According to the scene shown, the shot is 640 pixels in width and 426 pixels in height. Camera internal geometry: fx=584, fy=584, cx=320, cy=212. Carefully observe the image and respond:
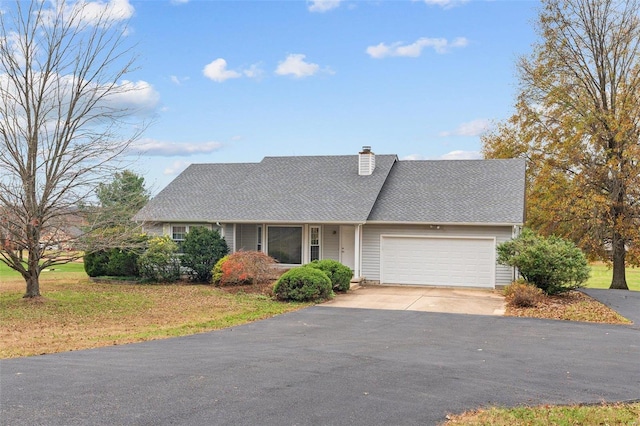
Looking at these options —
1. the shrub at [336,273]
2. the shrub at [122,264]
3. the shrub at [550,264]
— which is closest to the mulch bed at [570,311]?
the shrub at [550,264]

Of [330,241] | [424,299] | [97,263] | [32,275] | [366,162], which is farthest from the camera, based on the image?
[366,162]

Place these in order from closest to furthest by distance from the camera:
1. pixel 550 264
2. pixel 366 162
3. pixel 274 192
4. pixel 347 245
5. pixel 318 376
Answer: pixel 318 376
pixel 550 264
pixel 347 245
pixel 274 192
pixel 366 162

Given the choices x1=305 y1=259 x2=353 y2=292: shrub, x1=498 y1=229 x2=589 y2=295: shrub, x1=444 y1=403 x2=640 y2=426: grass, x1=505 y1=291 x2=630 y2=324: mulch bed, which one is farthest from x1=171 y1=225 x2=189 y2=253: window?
x1=444 y1=403 x2=640 y2=426: grass

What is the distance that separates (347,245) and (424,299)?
5483mm

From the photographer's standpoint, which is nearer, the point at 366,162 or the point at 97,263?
the point at 97,263

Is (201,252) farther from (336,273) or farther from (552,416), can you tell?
(552,416)

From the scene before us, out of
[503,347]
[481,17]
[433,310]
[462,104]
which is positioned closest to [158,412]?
[503,347]

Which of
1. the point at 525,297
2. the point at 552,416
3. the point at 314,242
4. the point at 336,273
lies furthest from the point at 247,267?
the point at 552,416

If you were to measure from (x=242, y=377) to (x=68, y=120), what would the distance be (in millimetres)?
11162

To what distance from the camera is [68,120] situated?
16.0m

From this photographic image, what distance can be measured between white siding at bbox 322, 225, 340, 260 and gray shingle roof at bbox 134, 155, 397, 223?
3.06 feet

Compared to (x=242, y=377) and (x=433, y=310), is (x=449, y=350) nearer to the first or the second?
(x=242, y=377)

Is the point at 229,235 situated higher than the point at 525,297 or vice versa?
the point at 229,235

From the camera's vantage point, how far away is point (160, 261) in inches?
848
